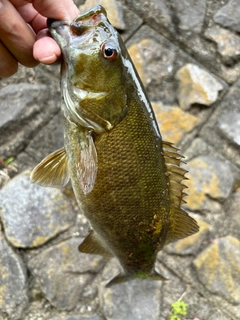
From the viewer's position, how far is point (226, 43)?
2.11 metres

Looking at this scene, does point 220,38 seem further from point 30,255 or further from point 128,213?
point 30,255

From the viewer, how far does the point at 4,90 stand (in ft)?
6.97

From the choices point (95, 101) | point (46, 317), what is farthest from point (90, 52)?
point (46, 317)

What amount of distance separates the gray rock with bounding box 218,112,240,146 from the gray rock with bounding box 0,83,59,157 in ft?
2.76

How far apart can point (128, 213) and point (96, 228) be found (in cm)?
14

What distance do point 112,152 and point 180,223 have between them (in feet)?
1.29

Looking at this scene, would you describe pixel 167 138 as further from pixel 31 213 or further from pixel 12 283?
pixel 12 283

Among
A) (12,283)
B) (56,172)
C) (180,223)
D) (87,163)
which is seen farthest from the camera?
(12,283)

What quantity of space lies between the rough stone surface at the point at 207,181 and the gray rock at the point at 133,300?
17.4 inches

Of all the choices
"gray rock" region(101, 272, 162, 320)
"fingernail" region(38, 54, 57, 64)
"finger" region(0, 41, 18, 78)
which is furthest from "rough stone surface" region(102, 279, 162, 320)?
"fingernail" region(38, 54, 57, 64)

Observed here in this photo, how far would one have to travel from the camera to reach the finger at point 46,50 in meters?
1.08

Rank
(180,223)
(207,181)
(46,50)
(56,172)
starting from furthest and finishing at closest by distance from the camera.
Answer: (207,181)
(180,223)
(56,172)
(46,50)

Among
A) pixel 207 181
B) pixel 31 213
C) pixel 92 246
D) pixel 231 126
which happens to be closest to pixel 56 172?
pixel 92 246

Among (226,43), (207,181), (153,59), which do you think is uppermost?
(153,59)
